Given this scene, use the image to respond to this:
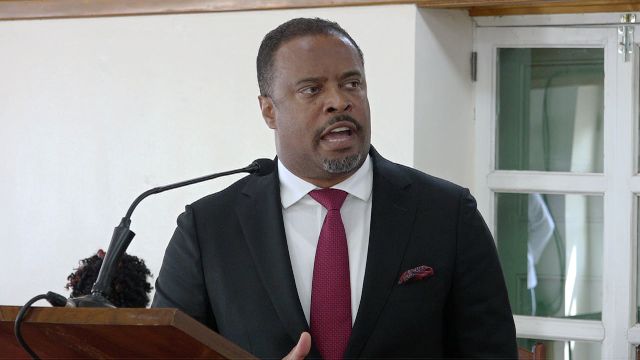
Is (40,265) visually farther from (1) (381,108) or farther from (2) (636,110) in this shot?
(2) (636,110)

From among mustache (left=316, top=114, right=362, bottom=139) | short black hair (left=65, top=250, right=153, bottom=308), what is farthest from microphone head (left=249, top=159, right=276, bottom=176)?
short black hair (left=65, top=250, right=153, bottom=308)

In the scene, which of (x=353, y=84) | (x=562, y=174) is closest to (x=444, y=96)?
(x=562, y=174)

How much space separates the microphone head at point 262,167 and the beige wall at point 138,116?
4.54ft

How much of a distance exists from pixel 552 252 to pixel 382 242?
1.78 m

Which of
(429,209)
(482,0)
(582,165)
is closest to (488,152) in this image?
(582,165)

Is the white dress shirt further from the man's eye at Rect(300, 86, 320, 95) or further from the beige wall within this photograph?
the beige wall

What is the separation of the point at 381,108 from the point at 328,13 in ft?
1.18

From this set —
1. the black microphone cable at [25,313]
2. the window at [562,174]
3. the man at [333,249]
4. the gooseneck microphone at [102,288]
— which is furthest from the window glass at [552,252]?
the black microphone cable at [25,313]

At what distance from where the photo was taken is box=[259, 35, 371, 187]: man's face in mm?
2088

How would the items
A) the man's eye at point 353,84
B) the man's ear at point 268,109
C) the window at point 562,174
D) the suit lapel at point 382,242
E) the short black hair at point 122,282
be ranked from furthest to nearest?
the window at point 562,174
the short black hair at point 122,282
the man's ear at point 268,109
the man's eye at point 353,84
the suit lapel at point 382,242

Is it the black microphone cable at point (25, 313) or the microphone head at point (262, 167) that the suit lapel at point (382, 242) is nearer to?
the microphone head at point (262, 167)

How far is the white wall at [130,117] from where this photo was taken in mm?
3480

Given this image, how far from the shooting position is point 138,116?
12.4 feet

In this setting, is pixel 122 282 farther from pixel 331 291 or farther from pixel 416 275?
pixel 416 275
